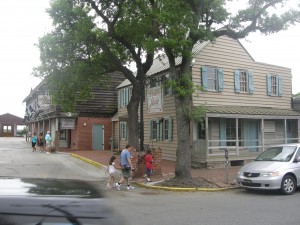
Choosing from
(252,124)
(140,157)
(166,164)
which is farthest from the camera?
(252,124)

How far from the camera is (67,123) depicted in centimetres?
3173

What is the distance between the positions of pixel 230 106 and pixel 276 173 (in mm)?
10243

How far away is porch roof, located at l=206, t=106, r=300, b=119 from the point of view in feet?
64.9

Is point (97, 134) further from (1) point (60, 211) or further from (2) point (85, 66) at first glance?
(1) point (60, 211)

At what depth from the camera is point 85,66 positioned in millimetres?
20172

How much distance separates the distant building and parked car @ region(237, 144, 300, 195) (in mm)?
63434

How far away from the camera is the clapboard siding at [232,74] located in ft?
70.6

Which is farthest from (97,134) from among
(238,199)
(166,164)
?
(238,199)

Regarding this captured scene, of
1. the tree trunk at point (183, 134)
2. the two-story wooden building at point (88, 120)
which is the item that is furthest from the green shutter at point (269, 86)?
the two-story wooden building at point (88, 120)

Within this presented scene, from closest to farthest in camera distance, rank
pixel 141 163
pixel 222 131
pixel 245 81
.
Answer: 1. pixel 141 163
2. pixel 222 131
3. pixel 245 81

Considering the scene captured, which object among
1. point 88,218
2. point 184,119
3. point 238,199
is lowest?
point 238,199

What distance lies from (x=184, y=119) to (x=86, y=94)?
9.21 meters

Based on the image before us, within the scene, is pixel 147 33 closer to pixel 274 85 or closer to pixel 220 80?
pixel 220 80

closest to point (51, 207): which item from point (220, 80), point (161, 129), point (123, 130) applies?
point (220, 80)
